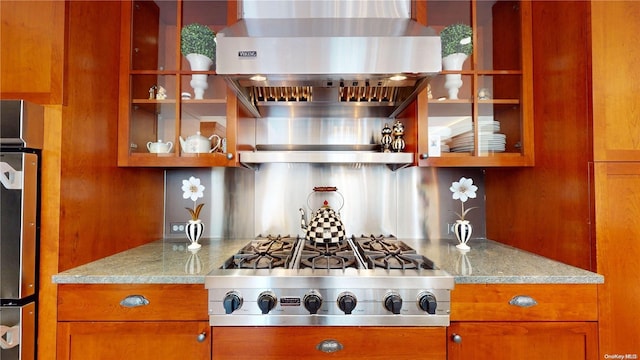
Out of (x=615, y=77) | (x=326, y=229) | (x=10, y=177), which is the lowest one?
(x=326, y=229)

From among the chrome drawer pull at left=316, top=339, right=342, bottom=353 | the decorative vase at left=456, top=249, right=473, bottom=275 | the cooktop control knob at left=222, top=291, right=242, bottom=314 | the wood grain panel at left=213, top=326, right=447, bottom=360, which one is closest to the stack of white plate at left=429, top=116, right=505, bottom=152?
the decorative vase at left=456, top=249, right=473, bottom=275

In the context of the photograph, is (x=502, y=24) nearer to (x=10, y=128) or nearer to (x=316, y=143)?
(x=316, y=143)

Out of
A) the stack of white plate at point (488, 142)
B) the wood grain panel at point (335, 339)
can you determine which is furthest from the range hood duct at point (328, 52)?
the wood grain panel at point (335, 339)

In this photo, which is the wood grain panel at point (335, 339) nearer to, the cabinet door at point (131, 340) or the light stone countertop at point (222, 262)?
the cabinet door at point (131, 340)

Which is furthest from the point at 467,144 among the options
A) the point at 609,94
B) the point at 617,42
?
the point at 617,42

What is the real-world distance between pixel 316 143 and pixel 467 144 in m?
0.83

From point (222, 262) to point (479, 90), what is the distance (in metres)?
1.46

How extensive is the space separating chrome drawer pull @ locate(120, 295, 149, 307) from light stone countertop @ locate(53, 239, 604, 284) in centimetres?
5

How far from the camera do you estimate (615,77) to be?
3.53ft

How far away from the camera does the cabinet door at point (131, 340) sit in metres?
1.03

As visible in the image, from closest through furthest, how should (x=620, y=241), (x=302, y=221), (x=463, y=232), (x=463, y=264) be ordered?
(x=620, y=241), (x=463, y=264), (x=463, y=232), (x=302, y=221)

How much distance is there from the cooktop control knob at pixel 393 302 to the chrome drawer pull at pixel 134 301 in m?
0.86

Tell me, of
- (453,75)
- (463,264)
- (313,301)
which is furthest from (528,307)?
(453,75)

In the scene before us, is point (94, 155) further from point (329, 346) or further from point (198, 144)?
point (329, 346)
